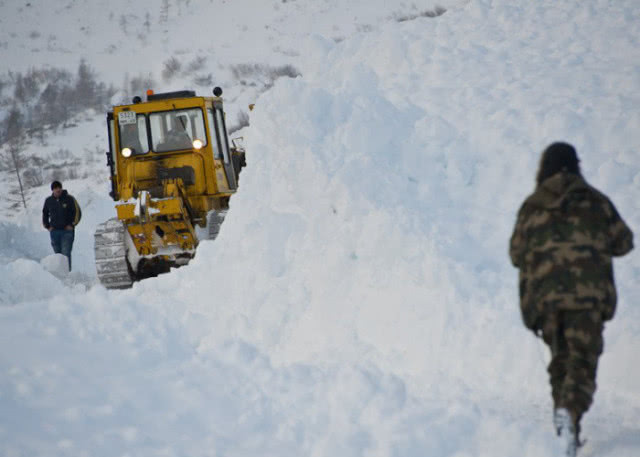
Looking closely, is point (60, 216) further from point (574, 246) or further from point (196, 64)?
point (196, 64)

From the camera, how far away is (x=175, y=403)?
4.55 meters

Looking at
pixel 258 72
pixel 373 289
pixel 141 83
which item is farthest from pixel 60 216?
pixel 141 83

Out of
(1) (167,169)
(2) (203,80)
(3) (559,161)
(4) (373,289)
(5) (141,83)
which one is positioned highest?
(5) (141,83)

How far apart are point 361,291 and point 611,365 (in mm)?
2241

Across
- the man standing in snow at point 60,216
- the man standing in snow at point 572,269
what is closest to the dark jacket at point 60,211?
the man standing in snow at point 60,216

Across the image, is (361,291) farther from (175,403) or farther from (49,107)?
(49,107)

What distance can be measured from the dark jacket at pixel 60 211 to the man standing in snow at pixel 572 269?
29.4ft

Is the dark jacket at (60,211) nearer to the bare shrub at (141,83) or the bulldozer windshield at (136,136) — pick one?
the bulldozer windshield at (136,136)

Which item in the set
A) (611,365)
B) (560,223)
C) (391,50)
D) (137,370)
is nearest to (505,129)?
(391,50)

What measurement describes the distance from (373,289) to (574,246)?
289 cm

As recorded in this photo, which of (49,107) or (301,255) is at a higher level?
(49,107)

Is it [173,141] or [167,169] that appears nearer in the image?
[167,169]

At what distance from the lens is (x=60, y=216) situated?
36.6 ft

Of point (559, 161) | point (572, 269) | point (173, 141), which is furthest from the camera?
point (173, 141)
